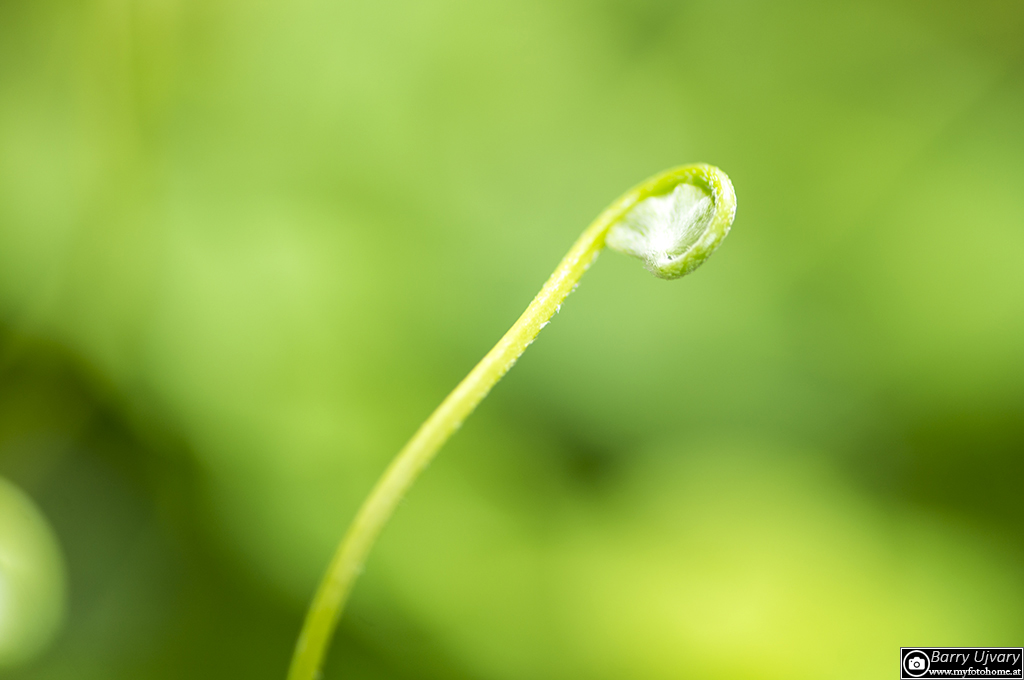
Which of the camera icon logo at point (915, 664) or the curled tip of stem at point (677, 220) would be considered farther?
the camera icon logo at point (915, 664)

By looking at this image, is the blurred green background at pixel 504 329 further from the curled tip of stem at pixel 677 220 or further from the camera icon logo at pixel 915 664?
the curled tip of stem at pixel 677 220

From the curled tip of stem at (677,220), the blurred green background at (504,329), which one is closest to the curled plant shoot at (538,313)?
the curled tip of stem at (677,220)

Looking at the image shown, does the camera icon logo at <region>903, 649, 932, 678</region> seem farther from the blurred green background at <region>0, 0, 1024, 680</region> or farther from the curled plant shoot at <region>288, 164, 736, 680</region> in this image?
the curled plant shoot at <region>288, 164, 736, 680</region>

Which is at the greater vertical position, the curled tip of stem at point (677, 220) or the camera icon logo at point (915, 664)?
the curled tip of stem at point (677, 220)

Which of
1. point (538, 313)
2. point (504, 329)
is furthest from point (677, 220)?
point (504, 329)

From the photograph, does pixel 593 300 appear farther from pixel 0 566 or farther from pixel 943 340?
pixel 0 566

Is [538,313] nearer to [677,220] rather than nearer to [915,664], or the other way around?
[677,220]

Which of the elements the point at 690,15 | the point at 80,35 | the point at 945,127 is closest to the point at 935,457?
the point at 945,127
